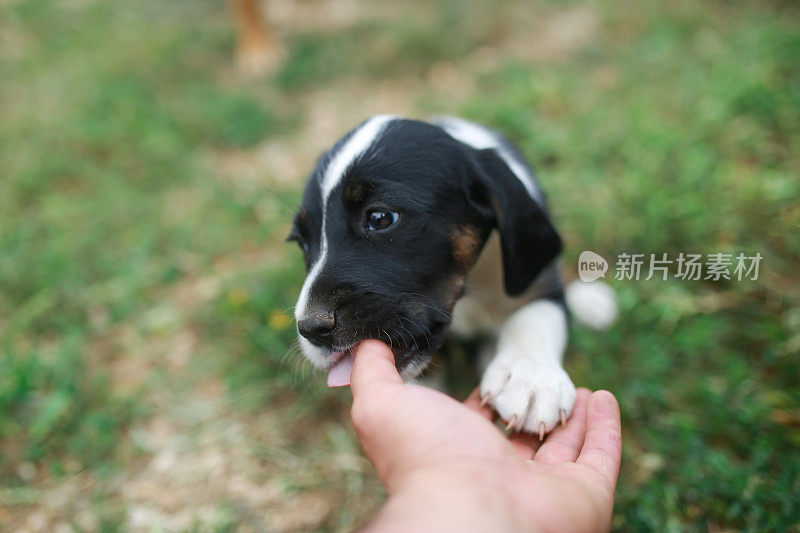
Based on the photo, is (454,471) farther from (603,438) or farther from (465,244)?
(465,244)

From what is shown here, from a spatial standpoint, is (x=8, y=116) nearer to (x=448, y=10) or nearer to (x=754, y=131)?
(x=448, y=10)

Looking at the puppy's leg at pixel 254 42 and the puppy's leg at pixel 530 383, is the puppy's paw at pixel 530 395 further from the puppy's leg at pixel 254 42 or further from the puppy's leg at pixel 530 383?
the puppy's leg at pixel 254 42

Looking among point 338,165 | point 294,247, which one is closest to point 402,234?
point 338,165

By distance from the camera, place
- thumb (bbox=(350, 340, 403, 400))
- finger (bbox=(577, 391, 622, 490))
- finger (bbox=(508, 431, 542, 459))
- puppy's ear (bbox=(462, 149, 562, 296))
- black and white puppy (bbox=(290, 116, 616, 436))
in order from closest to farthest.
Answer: thumb (bbox=(350, 340, 403, 400)) < finger (bbox=(577, 391, 622, 490)) < black and white puppy (bbox=(290, 116, 616, 436)) < finger (bbox=(508, 431, 542, 459)) < puppy's ear (bbox=(462, 149, 562, 296))

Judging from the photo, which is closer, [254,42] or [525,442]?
[525,442]

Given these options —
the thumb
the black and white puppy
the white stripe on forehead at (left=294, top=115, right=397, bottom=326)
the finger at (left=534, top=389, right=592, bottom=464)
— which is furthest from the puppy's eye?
the finger at (left=534, top=389, right=592, bottom=464)

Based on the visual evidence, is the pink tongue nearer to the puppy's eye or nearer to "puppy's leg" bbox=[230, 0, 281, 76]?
the puppy's eye

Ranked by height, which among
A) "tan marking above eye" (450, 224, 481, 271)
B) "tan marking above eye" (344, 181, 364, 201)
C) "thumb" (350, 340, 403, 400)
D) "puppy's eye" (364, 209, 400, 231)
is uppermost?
"tan marking above eye" (344, 181, 364, 201)

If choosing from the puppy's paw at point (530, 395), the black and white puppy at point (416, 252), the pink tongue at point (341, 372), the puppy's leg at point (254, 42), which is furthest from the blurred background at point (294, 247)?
the pink tongue at point (341, 372)
